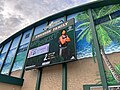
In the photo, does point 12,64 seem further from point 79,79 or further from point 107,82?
point 107,82

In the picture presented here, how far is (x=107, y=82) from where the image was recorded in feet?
12.9

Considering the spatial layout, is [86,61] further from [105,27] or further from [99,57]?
[105,27]

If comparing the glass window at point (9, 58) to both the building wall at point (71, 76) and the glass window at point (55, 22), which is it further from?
the glass window at point (55, 22)

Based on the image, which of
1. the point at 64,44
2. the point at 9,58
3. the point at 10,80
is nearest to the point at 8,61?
the point at 9,58

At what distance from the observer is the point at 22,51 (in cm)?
744

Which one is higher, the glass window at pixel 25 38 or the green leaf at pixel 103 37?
the glass window at pixel 25 38

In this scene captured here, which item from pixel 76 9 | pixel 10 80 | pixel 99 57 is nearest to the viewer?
pixel 99 57

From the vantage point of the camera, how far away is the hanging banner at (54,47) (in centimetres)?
489

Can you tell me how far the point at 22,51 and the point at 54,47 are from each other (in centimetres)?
274

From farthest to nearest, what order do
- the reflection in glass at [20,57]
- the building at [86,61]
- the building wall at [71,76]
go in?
the reflection in glass at [20,57] < the building wall at [71,76] < the building at [86,61]

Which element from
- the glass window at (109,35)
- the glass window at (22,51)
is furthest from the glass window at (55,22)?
the glass window at (109,35)

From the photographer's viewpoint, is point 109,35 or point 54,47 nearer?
point 109,35

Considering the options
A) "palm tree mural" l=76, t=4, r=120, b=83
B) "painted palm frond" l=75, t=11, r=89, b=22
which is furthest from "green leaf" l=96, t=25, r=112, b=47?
"painted palm frond" l=75, t=11, r=89, b=22

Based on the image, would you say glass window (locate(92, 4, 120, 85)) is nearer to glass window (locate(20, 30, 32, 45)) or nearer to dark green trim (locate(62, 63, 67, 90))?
dark green trim (locate(62, 63, 67, 90))
